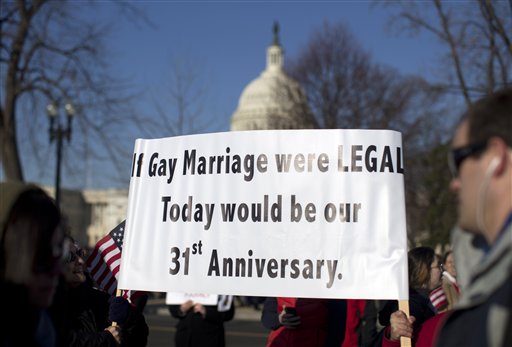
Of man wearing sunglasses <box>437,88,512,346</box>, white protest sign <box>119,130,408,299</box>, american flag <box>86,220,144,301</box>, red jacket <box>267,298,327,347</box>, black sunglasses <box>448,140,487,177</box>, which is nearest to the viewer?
man wearing sunglasses <box>437,88,512,346</box>

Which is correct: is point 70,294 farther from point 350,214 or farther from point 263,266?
point 350,214

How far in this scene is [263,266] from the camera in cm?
466

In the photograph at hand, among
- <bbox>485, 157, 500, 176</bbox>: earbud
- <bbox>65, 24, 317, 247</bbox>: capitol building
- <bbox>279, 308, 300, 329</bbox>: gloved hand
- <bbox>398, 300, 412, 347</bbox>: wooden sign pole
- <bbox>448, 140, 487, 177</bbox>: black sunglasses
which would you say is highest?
<bbox>65, 24, 317, 247</bbox>: capitol building

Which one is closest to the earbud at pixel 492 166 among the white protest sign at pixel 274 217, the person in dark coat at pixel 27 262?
the person in dark coat at pixel 27 262

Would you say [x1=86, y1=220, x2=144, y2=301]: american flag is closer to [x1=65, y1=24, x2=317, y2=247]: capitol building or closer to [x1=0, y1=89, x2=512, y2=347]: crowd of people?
[x1=0, y1=89, x2=512, y2=347]: crowd of people

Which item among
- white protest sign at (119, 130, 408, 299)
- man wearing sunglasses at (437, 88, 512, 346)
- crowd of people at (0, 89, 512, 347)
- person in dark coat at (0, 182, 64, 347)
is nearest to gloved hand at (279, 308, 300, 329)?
white protest sign at (119, 130, 408, 299)

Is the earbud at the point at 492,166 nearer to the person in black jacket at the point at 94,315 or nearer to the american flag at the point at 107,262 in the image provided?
the person in black jacket at the point at 94,315

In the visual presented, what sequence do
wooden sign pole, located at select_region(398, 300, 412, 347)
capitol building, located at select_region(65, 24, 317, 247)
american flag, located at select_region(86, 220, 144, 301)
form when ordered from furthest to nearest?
capitol building, located at select_region(65, 24, 317, 247), american flag, located at select_region(86, 220, 144, 301), wooden sign pole, located at select_region(398, 300, 412, 347)

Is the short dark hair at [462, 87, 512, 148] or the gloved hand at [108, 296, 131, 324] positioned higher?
the short dark hair at [462, 87, 512, 148]

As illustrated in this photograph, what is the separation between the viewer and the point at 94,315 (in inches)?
195

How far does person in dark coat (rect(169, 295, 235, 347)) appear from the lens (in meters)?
8.39

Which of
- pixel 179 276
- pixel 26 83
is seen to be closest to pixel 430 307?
pixel 179 276

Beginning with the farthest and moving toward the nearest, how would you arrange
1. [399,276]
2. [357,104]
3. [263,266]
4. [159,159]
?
[357,104] → [159,159] → [263,266] → [399,276]

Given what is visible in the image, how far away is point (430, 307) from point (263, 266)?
1.46m
